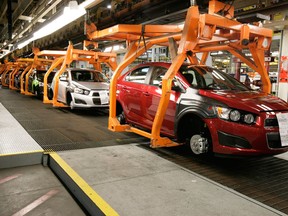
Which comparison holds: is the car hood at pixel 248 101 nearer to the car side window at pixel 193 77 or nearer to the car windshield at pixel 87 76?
the car side window at pixel 193 77

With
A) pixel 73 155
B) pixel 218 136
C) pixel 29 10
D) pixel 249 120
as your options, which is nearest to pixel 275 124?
pixel 249 120

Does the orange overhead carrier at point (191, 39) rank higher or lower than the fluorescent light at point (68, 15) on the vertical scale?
lower

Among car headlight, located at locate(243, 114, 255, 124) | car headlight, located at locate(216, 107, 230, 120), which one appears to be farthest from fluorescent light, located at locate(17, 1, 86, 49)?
car headlight, located at locate(243, 114, 255, 124)

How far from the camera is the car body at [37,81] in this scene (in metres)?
12.3

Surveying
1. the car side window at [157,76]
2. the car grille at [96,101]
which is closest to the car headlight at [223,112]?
the car side window at [157,76]

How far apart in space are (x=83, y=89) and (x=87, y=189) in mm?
5578

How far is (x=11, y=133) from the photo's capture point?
5219 millimetres

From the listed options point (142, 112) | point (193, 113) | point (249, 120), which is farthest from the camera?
point (142, 112)

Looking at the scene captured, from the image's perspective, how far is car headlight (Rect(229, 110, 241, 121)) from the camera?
352cm

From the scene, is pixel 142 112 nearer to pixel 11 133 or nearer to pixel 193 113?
pixel 193 113

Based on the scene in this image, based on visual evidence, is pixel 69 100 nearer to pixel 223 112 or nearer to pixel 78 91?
pixel 78 91

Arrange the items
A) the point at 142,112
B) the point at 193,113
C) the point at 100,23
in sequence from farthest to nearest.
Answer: the point at 100,23
the point at 142,112
the point at 193,113

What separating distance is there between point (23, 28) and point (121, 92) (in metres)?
10.0

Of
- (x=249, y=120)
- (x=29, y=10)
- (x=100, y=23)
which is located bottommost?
(x=249, y=120)
